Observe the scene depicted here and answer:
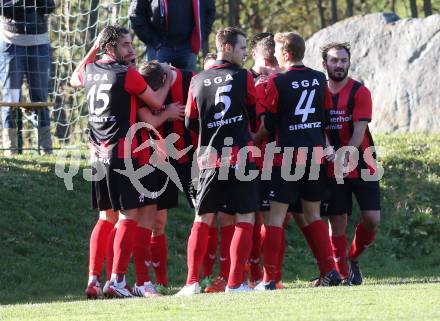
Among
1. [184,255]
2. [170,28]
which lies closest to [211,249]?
[184,255]

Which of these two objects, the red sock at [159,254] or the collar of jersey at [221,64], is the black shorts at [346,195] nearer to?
the red sock at [159,254]

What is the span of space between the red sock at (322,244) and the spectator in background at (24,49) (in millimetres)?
5684

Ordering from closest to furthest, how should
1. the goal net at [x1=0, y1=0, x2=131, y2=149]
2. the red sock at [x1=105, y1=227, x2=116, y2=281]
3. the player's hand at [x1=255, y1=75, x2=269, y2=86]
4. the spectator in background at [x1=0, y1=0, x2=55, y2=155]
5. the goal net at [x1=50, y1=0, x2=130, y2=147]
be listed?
the red sock at [x1=105, y1=227, x2=116, y2=281] → the player's hand at [x1=255, y1=75, x2=269, y2=86] → the spectator in background at [x1=0, y1=0, x2=55, y2=155] → the goal net at [x1=0, y1=0, x2=131, y2=149] → the goal net at [x1=50, y1=0, x2=130, y2=147]

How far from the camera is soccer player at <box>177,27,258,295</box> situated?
10.1 meters

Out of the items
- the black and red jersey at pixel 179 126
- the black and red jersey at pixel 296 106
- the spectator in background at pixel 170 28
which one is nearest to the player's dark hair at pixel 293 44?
the black and red jersey at pixel 296 106

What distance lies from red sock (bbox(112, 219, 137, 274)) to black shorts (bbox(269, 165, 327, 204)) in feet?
4.16

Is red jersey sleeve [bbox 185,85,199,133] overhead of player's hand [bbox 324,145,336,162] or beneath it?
overhead

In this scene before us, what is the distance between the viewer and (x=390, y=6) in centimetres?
2800

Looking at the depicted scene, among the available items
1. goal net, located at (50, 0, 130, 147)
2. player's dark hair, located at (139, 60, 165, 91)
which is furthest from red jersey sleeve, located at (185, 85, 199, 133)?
goal net, located at (50, 0, 130, 147)

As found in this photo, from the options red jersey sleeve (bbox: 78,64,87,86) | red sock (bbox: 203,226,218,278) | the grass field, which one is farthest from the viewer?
red sock (bbox: 203,226,218,278)

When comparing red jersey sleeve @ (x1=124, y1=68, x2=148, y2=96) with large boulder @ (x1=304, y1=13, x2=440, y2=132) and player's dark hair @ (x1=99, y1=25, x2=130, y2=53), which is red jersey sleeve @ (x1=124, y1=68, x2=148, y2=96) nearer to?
player's dark hair @ (x1=99, y1=25, x2=130, y2=53)

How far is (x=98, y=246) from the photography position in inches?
412

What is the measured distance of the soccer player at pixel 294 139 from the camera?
34.3 feet

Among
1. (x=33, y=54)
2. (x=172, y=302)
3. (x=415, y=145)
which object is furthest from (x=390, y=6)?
(x=172, y=302)
